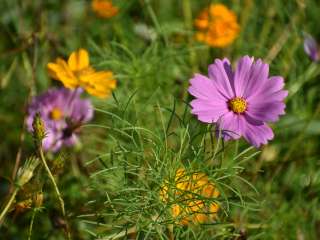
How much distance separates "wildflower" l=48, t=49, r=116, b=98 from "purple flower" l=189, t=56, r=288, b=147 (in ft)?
1.16

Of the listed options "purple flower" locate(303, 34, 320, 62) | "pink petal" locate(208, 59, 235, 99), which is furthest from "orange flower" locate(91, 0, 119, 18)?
"pink petal" locate(208, 59, 235, 99)

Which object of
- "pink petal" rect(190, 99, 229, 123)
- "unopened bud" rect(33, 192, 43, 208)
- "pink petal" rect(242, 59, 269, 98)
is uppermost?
"pink petal" rect(242, 59, 269, 98)

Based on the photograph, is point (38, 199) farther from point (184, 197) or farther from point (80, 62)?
point (80, 62)

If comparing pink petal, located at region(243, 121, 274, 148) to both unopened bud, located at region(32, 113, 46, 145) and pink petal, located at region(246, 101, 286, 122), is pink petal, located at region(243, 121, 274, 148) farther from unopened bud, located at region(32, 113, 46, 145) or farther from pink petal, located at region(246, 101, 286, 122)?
unopened bud, located at region(32, 113, 46, 145)

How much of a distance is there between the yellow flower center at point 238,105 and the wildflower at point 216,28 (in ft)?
2.24

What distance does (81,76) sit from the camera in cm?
135

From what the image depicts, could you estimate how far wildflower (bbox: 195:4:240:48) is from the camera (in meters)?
1.75

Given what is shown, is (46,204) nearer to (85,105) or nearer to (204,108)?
(85,105)

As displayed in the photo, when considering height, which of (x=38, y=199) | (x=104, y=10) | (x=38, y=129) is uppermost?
(x=104, y=10)

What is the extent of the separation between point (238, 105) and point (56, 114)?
2.19 ft

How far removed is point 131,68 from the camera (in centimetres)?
156

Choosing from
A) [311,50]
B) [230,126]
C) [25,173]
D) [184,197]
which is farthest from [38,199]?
[311,50]

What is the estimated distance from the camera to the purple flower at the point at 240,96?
103 cm

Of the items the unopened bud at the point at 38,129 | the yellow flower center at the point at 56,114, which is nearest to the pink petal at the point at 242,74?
the unopened bud at the point at 38,129
